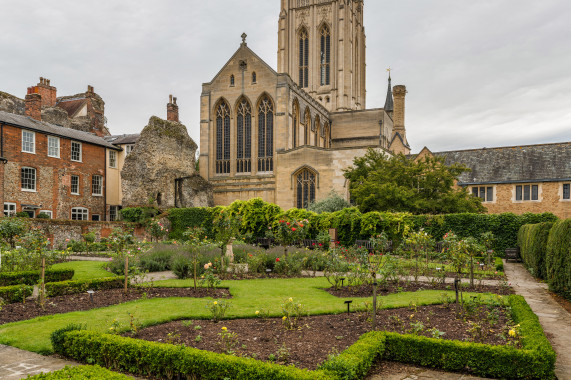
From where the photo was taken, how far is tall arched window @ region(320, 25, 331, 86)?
180 ft

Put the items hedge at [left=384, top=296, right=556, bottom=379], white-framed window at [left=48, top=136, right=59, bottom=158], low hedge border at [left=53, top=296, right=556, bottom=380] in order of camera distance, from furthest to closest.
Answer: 1. white-framed window at [left=48, top=136, right=59, bottom=158]
2. hedge at [left=384, top=296, right=556, bottom=379]
3. low hedge border at [left=53, top=296, right=556, bottom=380]

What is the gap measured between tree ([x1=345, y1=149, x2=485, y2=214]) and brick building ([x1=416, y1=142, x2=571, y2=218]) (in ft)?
30.2

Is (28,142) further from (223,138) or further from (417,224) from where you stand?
(417,224)

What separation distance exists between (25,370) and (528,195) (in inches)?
1508

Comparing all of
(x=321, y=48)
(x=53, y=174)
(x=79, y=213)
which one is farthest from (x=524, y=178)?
(x=53, y=174)

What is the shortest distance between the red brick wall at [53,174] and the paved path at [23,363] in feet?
77.5

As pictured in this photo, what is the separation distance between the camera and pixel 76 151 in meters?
32.4

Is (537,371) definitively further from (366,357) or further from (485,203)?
(485,203)

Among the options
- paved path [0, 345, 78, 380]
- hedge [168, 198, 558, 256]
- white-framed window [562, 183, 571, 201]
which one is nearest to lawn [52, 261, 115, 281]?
paved path [0, 345, 78, 380]

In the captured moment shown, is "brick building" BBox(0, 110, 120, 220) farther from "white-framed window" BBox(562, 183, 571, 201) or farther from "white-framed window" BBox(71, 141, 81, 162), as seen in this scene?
"white-framed window" BBox(562, 183, 571, 201)

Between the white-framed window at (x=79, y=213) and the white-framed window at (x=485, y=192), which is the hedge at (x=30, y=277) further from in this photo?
the white-framed window at (x=485, y=192)

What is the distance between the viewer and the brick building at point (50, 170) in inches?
1068

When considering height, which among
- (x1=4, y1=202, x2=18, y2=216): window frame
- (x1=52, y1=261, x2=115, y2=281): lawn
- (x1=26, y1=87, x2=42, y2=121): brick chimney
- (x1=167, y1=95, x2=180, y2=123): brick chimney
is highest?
(x1=167, y1=95, x2=180, y2=123): brick chimney

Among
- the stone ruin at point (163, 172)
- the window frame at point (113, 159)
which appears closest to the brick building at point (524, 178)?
the stone ruin at point (163, 172)
